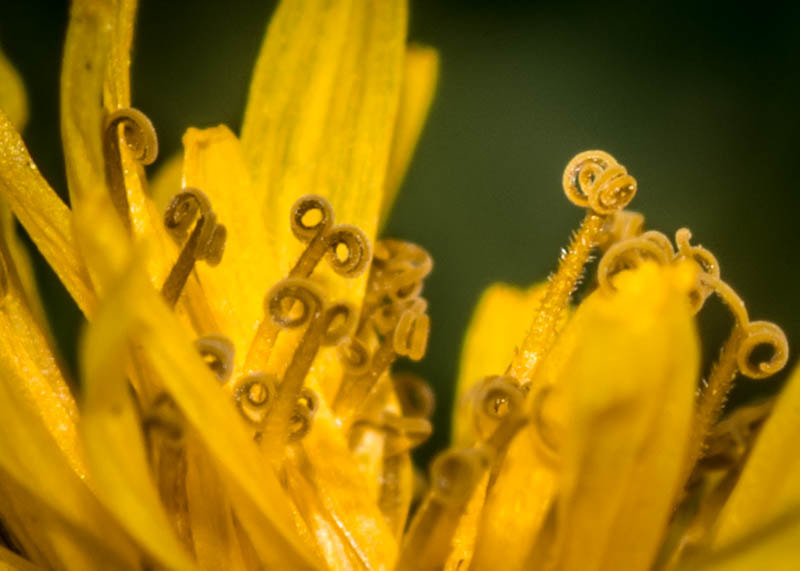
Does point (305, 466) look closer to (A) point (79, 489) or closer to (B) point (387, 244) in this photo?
(A) point (79, 489)

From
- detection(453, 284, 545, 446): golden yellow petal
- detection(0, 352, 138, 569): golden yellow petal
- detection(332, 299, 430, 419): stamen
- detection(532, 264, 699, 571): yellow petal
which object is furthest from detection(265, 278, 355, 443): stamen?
detection(453, 284, 545, 446): golden yellow petal

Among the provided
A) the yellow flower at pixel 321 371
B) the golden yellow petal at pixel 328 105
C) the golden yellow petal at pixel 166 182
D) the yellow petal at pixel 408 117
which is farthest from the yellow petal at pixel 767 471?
the golden yellow petal at pixel 166 182

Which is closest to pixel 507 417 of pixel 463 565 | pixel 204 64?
pixel 463 565

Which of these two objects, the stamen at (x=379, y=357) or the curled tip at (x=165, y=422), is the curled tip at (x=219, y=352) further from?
the stamen at (x=379, y=357)

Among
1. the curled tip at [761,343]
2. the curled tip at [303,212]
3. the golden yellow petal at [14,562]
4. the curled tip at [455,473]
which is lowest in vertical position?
the golden yellow petal at [14,562]

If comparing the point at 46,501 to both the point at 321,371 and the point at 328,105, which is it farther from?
the point at 328,105

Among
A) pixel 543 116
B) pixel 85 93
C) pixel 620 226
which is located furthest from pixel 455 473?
pixel 543 116
